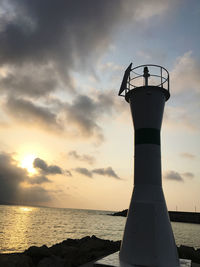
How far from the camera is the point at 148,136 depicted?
8961mm

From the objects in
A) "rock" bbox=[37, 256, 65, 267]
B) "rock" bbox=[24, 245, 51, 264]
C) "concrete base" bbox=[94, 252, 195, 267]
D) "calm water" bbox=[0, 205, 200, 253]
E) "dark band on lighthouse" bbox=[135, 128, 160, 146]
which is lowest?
"calm water" bbox=[0, 205, 200, 253]

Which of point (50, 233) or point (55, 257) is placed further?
point (50, 233)

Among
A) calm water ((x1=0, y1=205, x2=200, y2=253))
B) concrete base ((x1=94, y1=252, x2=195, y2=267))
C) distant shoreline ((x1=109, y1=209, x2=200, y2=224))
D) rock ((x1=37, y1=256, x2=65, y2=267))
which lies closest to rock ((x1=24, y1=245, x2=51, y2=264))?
rock ((x1=37, y1=256, x2=65, y2=267))

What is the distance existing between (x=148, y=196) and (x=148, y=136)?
2.16 m

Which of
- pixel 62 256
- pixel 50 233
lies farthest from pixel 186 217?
pixel 62 256

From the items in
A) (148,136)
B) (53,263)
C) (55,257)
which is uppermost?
(148,136)

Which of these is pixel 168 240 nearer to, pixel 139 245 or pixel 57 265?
pixel 139 245

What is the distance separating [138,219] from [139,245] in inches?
32.5

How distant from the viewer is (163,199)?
869 cm

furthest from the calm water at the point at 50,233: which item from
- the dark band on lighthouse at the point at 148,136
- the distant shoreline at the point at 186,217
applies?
the distant shoreline at the point at 186,217

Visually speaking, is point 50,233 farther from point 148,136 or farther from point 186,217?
point 186,217

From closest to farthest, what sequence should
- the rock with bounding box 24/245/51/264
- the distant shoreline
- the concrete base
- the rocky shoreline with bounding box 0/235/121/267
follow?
the concrete base → the rocky shoreline with bounding box 0/235/121/267 → the rock with bounding box 24/245/51/264 → the distant shoreline

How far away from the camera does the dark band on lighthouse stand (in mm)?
8961

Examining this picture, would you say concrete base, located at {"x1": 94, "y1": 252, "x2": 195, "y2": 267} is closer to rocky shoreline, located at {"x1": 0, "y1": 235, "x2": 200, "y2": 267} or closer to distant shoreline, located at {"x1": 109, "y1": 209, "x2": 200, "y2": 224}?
rocky shoreline, located at {"x1": 0, "y1": 235, "x2": 200, "y2": 267}
